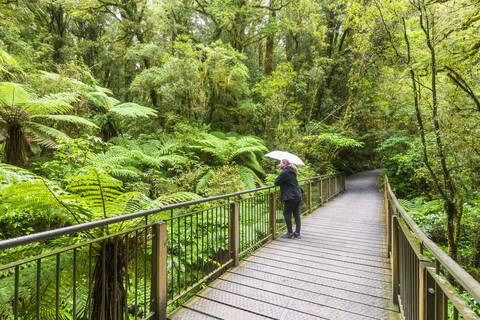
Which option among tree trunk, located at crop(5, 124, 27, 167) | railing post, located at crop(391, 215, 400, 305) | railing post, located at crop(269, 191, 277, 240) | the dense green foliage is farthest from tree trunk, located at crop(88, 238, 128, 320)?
tree trunk, located at crop(5, 124, 27, 167)

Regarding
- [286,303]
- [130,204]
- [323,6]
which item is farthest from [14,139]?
[323,6]

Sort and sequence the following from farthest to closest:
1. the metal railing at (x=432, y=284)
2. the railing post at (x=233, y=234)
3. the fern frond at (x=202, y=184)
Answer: the fern frond at (x=202, y=184), the railing post at (x=233, y=234), the metal railing at (x=432, y=284)

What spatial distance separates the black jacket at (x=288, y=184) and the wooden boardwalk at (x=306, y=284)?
0.89m

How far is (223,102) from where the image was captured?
36.4 ft

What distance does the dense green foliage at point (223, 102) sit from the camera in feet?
14.7

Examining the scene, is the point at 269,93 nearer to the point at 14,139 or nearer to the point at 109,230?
the point at 14,139

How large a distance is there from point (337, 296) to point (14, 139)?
6.26 meters

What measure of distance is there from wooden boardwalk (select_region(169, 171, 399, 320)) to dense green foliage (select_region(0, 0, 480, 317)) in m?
1.29

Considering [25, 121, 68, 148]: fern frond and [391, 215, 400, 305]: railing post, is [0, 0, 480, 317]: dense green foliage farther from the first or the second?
[391, 215, 400, 305]: railing post

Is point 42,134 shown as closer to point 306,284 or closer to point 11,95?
point 11,95

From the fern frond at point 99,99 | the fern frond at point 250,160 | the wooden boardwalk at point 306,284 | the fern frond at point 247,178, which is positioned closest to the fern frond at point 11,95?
the fern frond at point 99,99

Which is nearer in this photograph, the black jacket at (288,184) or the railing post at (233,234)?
the railing post at (233,234)

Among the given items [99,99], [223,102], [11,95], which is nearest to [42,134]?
[11,95]

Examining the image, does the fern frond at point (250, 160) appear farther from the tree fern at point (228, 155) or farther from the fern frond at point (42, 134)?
the fern frond at point (42, 134)
